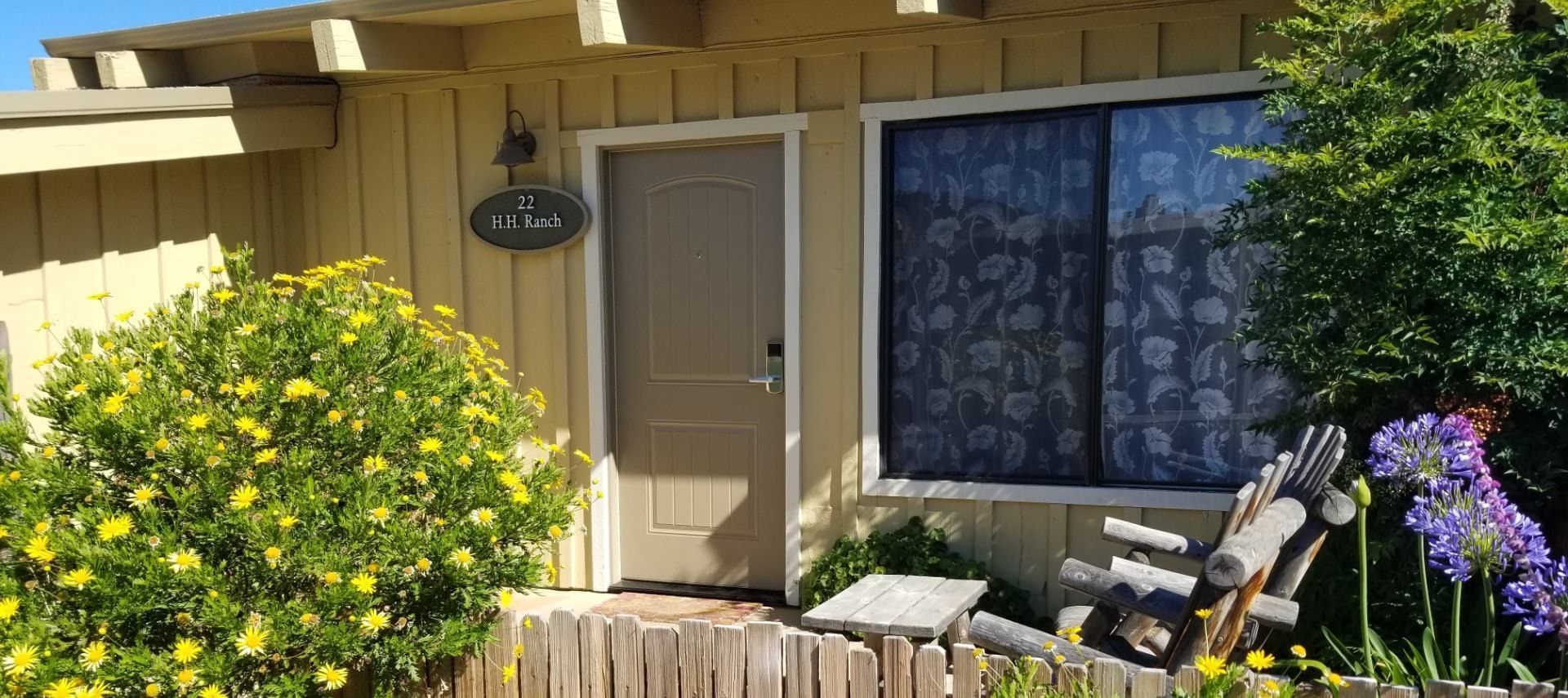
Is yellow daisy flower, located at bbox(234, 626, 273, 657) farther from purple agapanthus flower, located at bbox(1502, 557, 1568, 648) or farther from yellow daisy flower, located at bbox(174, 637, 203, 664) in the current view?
purple agapanthus flower, located at bbox(1502, 557, 1568, 648)

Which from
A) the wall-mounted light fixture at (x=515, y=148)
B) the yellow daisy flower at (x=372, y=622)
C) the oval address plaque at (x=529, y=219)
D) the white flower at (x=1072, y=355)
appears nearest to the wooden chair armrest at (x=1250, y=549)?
the white flower at (x=1072, y=355)

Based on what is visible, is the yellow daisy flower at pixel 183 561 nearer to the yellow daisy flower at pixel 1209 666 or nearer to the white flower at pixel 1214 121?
the yellow daisy flower at pixel 1209 666

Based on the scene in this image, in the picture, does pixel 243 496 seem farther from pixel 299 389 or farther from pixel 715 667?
pixel 715 667

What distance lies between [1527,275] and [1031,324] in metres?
1.83

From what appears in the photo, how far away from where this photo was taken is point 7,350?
14.8 ft

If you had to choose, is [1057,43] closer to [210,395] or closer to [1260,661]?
[1260,661]

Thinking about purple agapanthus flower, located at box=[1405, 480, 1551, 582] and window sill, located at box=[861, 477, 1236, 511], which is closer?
purple agapanthus flower, located at box=[1405, 480, 1551, 582]

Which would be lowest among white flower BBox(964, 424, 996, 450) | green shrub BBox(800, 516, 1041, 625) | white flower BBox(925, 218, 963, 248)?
green shrub BBox(800, 516, 1041, 625)

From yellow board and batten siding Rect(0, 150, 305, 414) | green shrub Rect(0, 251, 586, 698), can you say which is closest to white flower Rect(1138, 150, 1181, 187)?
green shrub Rect(0, 251, 586, 698)

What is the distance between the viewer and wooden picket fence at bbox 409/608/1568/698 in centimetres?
291

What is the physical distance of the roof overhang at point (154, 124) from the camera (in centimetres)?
425

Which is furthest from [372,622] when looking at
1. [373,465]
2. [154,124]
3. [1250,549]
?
[154,124]

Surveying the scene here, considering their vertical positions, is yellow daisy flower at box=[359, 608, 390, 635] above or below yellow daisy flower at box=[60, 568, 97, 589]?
below

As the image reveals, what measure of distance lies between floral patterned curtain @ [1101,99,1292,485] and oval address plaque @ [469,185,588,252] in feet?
7.48
